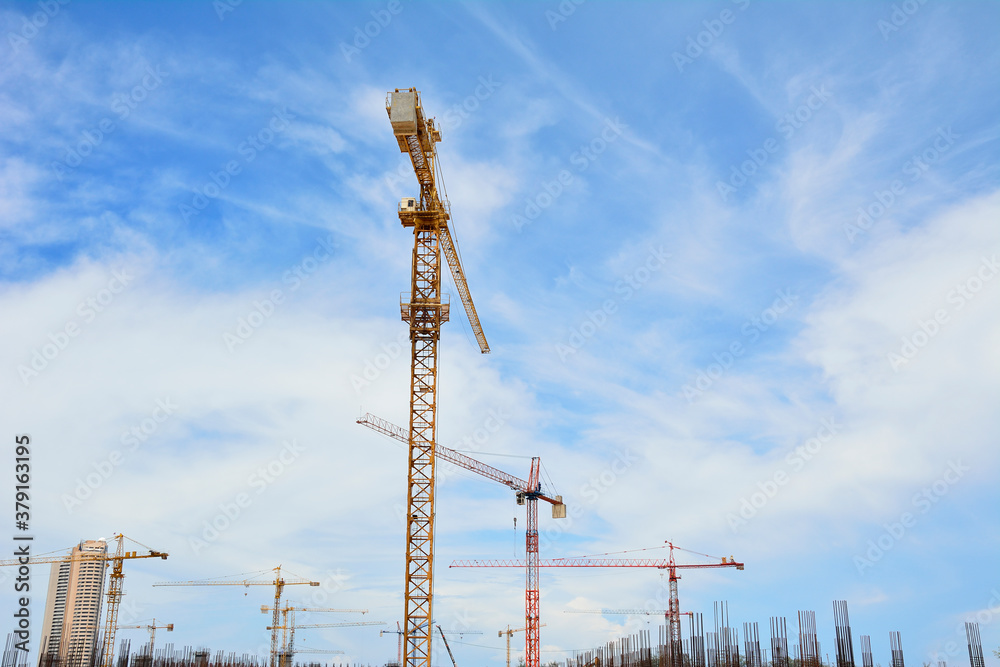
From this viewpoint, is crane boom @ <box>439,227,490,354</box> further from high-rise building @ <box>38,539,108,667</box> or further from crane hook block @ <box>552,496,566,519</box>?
high-rise building @ <box>38,539,108,667</box>

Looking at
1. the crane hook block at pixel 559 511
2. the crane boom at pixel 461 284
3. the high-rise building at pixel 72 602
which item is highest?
the crane boom at pixel 461 284

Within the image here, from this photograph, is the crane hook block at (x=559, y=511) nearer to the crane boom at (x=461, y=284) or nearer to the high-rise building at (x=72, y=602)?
the crane boom at (x=461, y=284)

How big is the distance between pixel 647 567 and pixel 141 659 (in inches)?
2252

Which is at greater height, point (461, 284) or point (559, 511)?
point (461, 284)

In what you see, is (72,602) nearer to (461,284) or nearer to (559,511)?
(559,511)

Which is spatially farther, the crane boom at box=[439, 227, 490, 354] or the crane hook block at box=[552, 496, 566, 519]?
the crane hook block at box=[552, 496, 566, 519]

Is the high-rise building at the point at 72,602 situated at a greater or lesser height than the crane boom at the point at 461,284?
lesser

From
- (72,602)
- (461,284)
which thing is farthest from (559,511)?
(72,602)

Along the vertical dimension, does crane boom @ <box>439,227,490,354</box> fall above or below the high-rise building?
above

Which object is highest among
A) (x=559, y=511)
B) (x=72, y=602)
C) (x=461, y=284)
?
(x=461, y=284)

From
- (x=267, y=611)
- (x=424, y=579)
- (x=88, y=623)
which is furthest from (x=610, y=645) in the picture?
(x=88, y=623)

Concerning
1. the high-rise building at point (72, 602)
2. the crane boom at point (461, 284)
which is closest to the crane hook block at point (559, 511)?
the crane boom at point (461, 284)

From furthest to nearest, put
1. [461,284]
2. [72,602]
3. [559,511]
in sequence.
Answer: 1. [72,602]
2. [559,511]
3. [461,284]

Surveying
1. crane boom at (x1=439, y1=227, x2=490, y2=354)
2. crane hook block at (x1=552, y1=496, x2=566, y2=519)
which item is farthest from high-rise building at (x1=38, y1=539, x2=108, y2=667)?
crane boom at (x1=439, y1=227, x2=490, y2=354)
